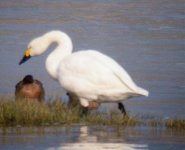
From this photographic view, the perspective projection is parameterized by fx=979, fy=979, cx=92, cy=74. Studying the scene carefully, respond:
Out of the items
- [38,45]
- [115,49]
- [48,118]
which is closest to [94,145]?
[48,118]

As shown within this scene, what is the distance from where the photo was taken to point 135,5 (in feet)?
96.6

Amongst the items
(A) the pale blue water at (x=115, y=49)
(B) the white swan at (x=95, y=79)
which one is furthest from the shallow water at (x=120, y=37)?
(B) the white swan at (x=95, y=79)

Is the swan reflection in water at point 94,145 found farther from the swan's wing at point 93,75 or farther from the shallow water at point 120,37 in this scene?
the shallow water at point 120,37

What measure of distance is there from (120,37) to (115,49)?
6.32 feet

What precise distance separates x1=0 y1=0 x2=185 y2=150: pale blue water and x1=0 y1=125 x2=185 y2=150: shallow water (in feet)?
0.04

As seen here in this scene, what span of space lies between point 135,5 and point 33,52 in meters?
14.3

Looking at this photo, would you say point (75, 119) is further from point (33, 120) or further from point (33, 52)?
point (33, 52)

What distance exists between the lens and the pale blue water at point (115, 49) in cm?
1133

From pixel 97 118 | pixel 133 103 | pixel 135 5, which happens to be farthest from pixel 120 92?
pixel 135 5

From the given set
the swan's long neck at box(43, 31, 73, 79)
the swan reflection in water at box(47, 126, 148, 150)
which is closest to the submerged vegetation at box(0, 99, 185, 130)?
the swan reflection in water at box(47, 126, 148, 150)

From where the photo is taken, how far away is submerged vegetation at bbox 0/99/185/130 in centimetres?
1245

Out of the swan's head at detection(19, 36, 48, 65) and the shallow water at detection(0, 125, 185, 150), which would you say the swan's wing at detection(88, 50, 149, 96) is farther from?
the swan's head at detection(19, 36, 48, 65)

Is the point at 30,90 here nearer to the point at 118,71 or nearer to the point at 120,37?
the point at 118,71

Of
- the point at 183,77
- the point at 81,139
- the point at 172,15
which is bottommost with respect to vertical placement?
the point at 81,139
